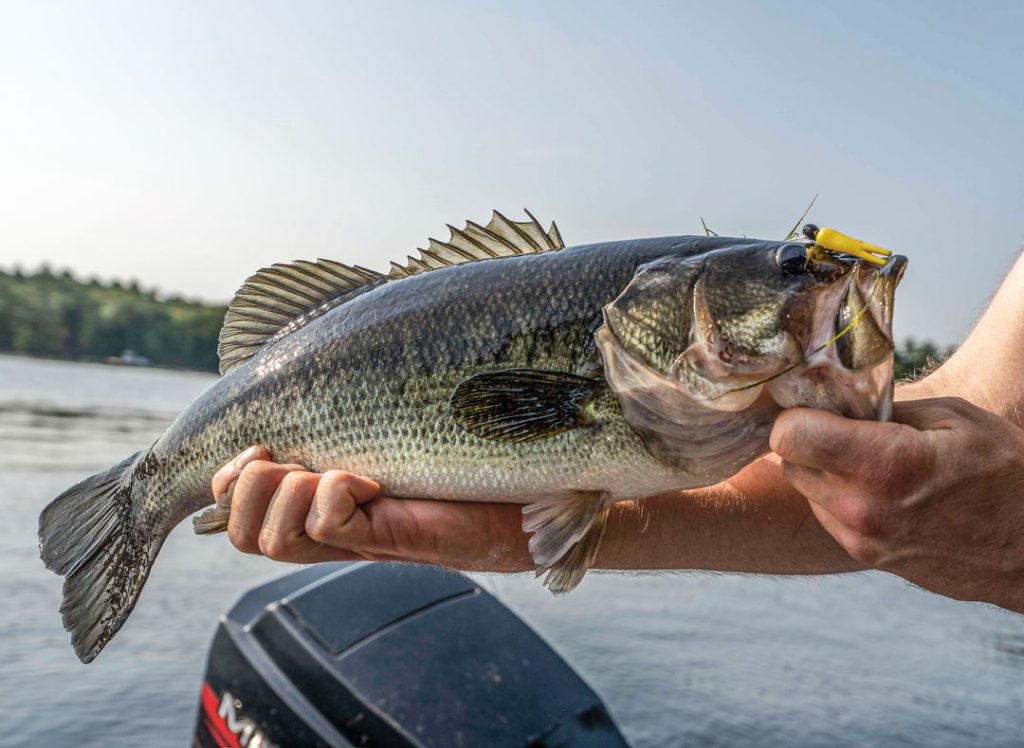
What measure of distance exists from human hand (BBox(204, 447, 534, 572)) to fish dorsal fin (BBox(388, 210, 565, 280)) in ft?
2.70

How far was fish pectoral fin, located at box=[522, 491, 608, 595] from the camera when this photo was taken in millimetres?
2863

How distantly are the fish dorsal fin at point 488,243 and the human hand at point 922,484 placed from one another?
3.96 ft

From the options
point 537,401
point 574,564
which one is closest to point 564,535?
point 574,564

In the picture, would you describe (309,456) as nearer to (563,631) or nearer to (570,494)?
(570,494)

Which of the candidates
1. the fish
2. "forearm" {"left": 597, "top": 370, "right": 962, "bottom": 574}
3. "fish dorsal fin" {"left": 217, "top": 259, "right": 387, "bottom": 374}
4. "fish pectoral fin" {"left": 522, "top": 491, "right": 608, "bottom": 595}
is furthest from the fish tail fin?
"forearm" {"left": 597, "top": 370, "right": 962, "bottom": 574}

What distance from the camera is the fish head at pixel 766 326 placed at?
2.26 metres

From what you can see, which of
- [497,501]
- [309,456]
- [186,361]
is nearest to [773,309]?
[497,501]

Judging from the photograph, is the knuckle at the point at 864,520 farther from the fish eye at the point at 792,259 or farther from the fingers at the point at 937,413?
the fish eye at the point at 792,259

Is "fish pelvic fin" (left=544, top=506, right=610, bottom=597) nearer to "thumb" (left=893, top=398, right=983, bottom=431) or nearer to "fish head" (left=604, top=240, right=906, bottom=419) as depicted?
A: "fish head" (left=604, top=240, right=906, bottom=419)

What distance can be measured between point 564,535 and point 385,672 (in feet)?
6.82

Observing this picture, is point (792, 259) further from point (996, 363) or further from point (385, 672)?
point (385, 672)

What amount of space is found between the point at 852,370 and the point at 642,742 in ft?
24.8

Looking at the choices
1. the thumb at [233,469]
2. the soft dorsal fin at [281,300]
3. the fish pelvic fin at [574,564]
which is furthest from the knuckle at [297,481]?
the fish pelvic fin at [574,564]

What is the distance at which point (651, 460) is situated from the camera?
2697 mm
